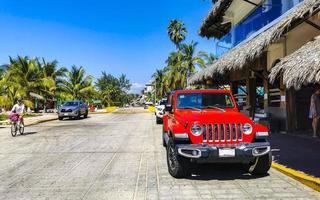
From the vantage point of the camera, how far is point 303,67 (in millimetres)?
8367

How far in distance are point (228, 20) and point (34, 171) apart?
66.6 feet

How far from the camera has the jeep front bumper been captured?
23.1 ft

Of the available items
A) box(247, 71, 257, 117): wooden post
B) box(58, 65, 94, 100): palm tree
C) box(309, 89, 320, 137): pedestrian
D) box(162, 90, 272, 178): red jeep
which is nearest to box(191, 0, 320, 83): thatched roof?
box(309, 89, 320, 137): pedestrian

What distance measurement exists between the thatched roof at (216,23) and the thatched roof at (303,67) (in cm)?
1337

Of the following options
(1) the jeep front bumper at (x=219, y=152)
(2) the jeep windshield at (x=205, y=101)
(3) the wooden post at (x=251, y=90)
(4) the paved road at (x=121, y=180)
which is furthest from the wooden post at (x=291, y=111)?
(1) the jeep front bumper at (x=219, y=152)

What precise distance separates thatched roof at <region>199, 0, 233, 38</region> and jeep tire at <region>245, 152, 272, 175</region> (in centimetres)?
1576

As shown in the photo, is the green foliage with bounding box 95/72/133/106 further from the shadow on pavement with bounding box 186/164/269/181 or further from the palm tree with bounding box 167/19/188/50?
the shadow on pavement with bounding box 186/164/269/181

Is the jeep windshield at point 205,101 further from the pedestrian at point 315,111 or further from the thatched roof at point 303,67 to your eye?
the pedestrian at point 315,111

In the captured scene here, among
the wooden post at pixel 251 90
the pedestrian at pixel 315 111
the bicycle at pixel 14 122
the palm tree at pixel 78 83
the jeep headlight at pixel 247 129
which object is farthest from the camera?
the palm tree at pixel 78 83

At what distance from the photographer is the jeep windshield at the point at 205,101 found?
9.15 meters

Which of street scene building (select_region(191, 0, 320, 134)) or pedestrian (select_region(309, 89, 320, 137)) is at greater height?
street scene building (select_region(191, 0, 320, 134))

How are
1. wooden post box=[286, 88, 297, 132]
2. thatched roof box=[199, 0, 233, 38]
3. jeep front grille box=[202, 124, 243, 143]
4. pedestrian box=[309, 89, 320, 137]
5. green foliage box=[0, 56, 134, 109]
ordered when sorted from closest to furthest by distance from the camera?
jeep front grille box=[202, 124, 243, 143], pedestrian box=[309, 89, 320, 137], wooden post box=[286, 88, 297, 132], thatched roof box=[199, 0, 233, 38], green foliage box=[0, 56, 134, 109]

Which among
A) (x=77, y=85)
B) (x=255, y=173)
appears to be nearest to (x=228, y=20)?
(x=255, y=173)

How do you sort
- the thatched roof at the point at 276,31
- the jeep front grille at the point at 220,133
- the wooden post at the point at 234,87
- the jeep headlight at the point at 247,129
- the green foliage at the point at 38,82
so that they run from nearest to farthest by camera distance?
the jeep front grille at the point at 220,133 → the jeep headlight at the point at 247,129 → the thatched roof at the point at 276,31 → the wooden post at the point at 234,87 → the green foliage at the point at 38,82
